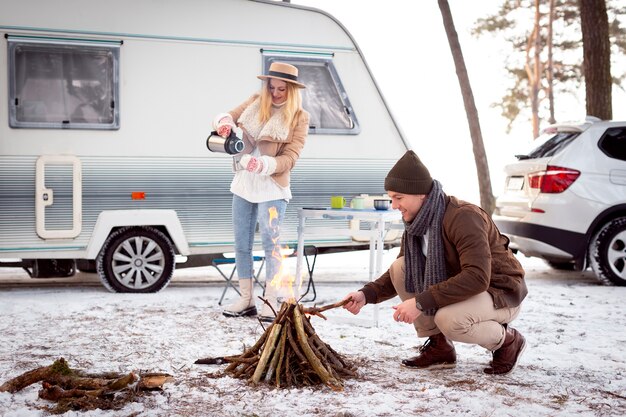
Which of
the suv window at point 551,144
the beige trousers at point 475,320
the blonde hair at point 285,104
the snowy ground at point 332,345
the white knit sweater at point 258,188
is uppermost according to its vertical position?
the blonde hair at point 285,104

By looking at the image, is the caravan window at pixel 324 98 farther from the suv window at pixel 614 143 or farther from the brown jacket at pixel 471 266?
the brown jacket at pixel 471 266

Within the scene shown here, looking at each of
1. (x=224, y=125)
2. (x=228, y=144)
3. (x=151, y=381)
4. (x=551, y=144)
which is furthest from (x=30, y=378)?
(x=551, y=144)

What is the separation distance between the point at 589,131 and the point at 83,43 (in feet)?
17.7

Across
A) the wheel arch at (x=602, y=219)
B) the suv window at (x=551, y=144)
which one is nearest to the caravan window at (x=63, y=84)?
the suv window at (x=551, y=144)

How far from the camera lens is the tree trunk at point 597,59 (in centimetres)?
1223

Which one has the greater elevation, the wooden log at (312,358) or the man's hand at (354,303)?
the man's hand at (354,303)

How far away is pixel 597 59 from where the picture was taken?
12.3 meters

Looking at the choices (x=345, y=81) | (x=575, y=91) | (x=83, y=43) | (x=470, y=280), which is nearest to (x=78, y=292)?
(x=83, y=43)

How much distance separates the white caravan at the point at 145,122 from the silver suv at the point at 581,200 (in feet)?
5.86

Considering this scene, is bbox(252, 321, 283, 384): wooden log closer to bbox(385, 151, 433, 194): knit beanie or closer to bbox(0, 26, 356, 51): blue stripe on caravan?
bbox(385, 151, 433, 194): knit beanie

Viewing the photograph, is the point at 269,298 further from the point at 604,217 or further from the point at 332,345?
the point at 604,217

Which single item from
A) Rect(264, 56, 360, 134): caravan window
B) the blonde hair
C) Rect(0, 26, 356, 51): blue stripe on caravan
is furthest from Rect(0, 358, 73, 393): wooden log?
Rect(264, 56, 360, 134): caravan window

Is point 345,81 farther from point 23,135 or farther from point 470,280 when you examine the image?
point 470,280

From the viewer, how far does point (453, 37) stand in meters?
14.4
